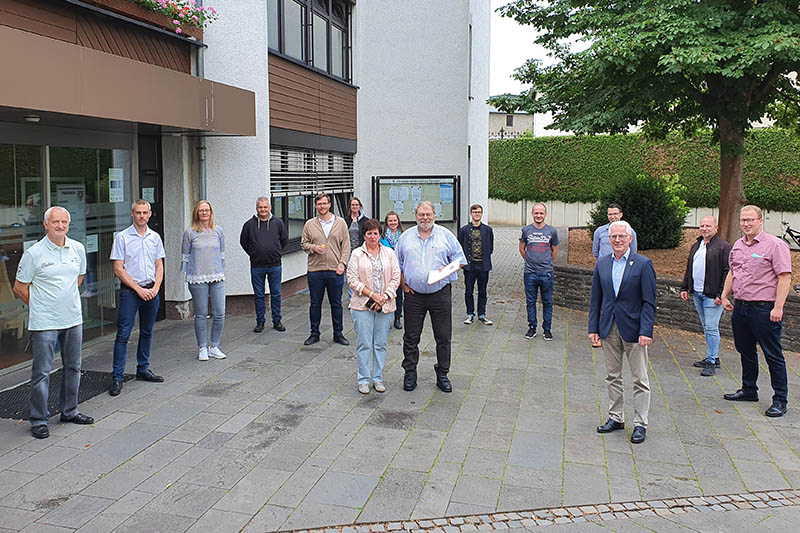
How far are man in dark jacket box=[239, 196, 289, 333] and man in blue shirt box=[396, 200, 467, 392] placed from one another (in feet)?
9.92

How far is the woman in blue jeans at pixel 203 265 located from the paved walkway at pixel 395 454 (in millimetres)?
551

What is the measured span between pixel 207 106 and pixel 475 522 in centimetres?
645

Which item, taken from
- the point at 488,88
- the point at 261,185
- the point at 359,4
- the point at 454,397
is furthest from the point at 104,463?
the point at 488,88

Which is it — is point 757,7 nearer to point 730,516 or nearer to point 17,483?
point 730,516

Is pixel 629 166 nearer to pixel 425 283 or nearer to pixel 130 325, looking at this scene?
pixel 425 283

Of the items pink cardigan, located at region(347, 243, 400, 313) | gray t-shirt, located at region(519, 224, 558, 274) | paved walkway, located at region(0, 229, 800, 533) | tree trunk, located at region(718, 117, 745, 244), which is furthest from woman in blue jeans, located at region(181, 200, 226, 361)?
tree trunk, located at region(718, 117, 745, 244)

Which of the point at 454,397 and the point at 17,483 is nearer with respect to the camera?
the point at 17,483

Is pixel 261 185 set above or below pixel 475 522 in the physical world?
above

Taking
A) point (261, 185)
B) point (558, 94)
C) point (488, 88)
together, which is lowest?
point (261, 185)

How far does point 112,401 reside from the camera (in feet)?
22.7

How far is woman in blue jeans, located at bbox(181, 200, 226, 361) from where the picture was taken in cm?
828

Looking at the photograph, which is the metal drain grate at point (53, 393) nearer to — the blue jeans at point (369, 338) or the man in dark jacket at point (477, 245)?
the blue jeans at point (369, 338)

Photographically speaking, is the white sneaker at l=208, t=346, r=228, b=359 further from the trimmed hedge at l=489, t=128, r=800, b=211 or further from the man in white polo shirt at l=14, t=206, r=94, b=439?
the trimmed hedge at l=489, t=128, r=800, b=211

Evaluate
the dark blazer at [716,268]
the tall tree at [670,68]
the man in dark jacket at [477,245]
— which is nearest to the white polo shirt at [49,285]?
the man in dark jacket at [477,245]
